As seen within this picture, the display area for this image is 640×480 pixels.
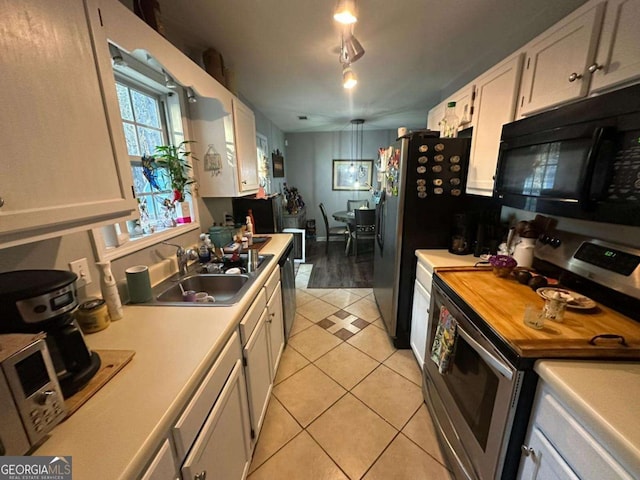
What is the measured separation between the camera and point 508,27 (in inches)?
66.5

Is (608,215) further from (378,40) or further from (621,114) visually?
(378,40)

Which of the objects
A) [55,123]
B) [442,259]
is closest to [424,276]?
[442,259]

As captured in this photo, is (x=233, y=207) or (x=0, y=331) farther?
(x=233, y=207)

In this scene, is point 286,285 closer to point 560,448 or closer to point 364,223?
point 560,448

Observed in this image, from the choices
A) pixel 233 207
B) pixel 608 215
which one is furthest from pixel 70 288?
pixel 233 207

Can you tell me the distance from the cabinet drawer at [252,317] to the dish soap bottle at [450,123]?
192 centimetres

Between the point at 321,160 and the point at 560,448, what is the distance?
551cm

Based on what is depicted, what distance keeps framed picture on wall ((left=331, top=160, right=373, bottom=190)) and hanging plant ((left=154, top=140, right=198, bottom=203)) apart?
4.16 m

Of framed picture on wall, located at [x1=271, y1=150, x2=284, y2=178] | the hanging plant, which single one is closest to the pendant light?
the hanging plant

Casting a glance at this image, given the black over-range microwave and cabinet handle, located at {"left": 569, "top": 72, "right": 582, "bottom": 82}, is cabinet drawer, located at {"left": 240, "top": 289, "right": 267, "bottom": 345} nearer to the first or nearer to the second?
the black over-range microwave

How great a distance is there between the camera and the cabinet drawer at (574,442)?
23.7 inches

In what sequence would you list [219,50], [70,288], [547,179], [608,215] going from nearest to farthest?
[70,288] < [608,215] < [547,179] < [219,50]

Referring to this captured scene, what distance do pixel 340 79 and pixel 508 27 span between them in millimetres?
1385

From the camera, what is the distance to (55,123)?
0.67m
